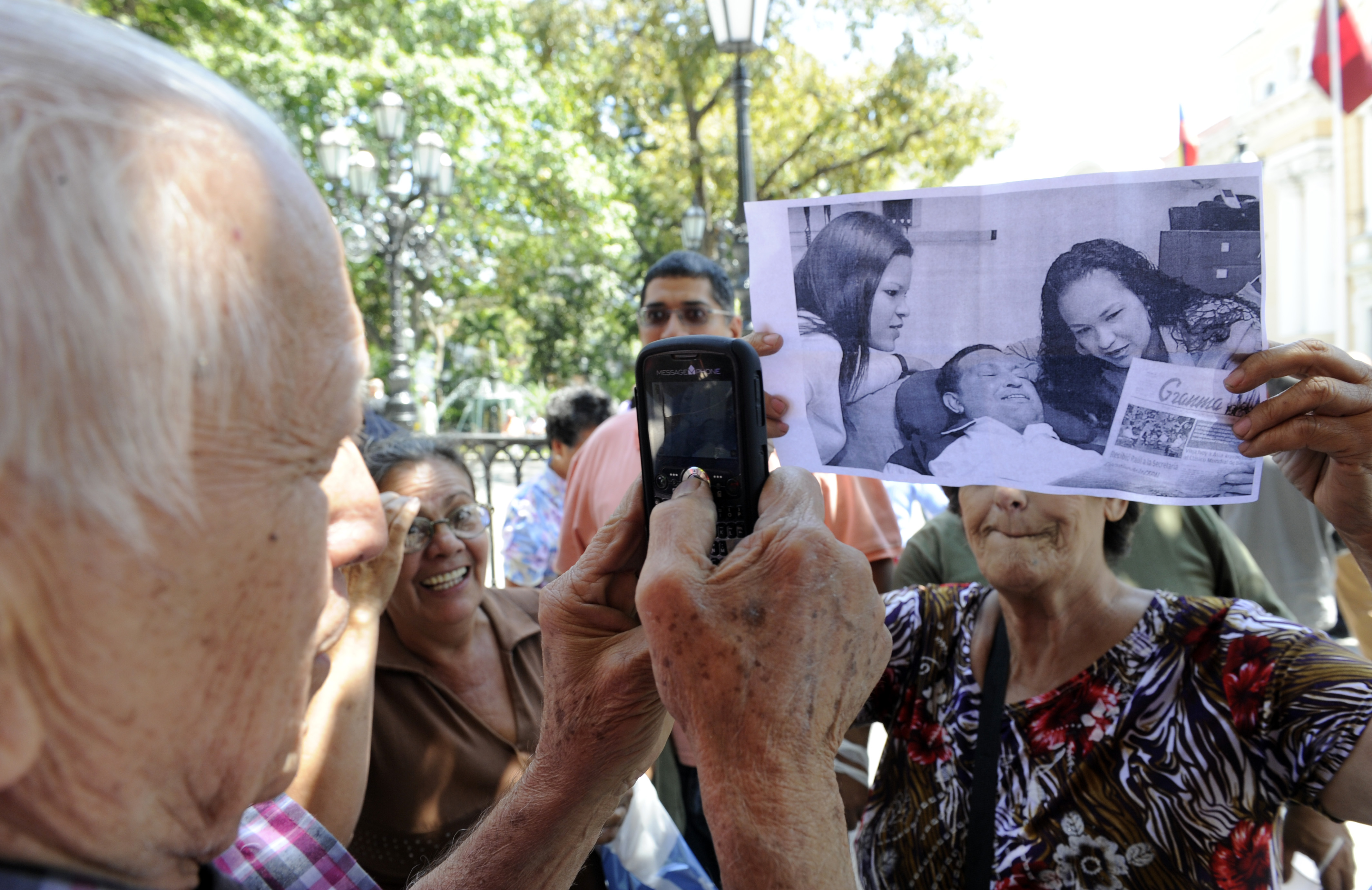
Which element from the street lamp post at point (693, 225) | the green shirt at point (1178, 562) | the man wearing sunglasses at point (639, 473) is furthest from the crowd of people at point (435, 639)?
the street lamp post at point (693, 225)

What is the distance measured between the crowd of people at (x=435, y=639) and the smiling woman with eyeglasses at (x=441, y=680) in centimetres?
1

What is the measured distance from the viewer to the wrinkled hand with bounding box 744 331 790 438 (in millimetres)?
1604

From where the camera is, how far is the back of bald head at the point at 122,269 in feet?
1.82

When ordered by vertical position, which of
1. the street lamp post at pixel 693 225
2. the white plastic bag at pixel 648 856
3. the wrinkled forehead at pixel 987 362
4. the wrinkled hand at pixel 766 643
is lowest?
the white plastic bag at pixel 648 856

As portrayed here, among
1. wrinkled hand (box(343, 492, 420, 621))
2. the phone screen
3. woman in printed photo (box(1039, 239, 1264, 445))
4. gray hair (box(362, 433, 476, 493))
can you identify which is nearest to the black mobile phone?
the phone screen

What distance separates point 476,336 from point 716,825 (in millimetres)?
29566

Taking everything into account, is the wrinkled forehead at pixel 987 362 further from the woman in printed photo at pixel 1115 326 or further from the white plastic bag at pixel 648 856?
the white plastic bag at pixel 648 856

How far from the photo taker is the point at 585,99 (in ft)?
59.3

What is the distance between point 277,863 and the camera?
43.3 inches

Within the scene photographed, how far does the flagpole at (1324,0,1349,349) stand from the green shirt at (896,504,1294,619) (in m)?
3.36

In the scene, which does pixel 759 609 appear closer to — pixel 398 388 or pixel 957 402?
pixel 957 402

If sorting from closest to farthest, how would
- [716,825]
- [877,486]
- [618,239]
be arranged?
[716,825] < [877,486] < [618,239]

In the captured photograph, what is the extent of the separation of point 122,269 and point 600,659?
0.87 metres

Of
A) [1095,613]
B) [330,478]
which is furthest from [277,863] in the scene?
[1095,613]
